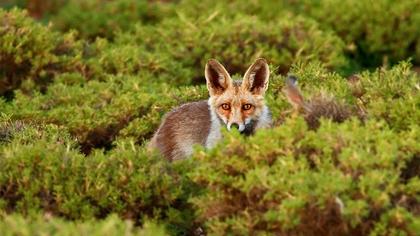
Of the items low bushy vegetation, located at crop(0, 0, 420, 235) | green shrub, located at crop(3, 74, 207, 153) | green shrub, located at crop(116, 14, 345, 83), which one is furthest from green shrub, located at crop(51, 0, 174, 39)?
low bushy vegetation, located at crop(0, 0, 420, 235)

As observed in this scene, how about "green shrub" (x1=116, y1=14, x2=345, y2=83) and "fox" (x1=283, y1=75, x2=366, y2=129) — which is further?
"green shrub" (x1=116, y1=14, x2=345, y2=83)

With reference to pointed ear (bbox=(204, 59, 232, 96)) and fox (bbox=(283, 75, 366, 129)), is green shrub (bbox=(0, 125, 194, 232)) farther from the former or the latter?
pointed ear (bbox=(204, 59, 232, 96))

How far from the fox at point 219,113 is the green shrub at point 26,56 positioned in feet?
13.7

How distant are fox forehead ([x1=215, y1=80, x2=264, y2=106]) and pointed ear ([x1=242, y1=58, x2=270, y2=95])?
53mm

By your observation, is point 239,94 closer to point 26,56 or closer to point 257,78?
point 257,78

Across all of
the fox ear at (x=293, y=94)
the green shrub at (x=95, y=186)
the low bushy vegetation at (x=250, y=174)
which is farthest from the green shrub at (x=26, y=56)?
the fox ear at (x=293, y=94)

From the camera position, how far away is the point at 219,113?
382 inches

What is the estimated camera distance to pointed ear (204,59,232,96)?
31.8 feet

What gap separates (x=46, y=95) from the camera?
1320 centimetres

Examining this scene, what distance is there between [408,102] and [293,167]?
4.12ft

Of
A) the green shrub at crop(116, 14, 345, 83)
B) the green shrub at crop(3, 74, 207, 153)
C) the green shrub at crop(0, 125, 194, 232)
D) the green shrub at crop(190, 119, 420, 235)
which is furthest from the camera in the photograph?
the green shrub at crop(116, 14, 345, 83)

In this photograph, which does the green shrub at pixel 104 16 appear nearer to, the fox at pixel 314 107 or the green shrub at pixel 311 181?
the fox at pixel 314 107

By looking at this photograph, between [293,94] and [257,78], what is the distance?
170cm

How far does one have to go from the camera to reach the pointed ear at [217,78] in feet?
A: 31.8
